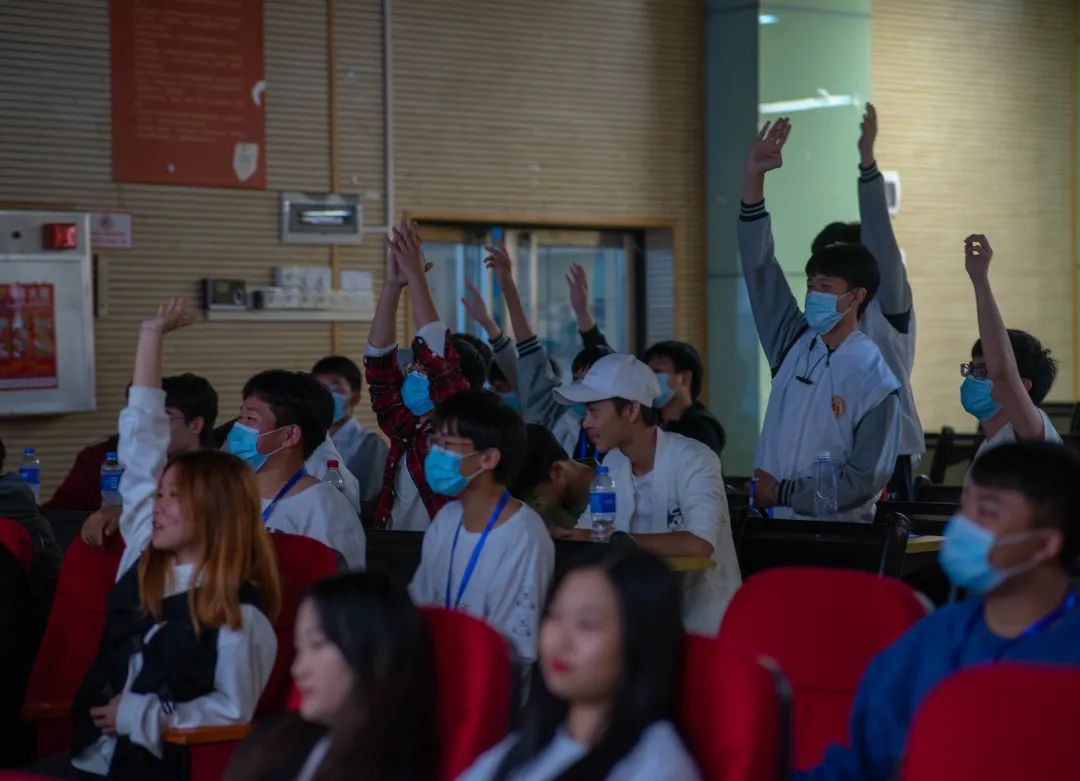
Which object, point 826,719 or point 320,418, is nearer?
point 826,719

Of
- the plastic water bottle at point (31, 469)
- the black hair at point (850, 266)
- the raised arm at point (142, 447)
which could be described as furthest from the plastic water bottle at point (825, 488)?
the plastic water bottle at point (31, 469)

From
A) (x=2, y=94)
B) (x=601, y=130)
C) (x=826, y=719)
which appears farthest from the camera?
(x=601, y=130)

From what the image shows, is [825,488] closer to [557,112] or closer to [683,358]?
[683,358]

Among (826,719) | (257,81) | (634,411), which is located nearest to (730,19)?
(257,81)

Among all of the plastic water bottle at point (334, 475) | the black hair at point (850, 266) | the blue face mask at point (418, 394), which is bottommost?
the plastic water bottle at point (334, 475)

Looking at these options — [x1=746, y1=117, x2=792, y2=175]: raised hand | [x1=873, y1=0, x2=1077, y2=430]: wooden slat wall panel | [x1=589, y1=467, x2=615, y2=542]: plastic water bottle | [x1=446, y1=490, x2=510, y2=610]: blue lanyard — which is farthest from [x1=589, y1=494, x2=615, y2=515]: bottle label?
[x1=873, y1=0, x2=1077, y2=430]: wooden slat wall panel

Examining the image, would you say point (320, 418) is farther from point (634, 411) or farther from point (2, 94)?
point (2, 94)

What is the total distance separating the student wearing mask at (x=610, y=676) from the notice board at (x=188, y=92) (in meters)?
6.30

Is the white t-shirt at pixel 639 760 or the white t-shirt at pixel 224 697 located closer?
the white t-shirt at pixel 639 760

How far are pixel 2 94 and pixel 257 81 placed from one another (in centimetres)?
143

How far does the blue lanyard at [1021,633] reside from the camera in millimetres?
2592

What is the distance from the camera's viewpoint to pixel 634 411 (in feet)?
14.7

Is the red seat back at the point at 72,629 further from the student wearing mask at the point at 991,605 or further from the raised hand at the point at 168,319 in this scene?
the student wearing mask at the point at 991,605

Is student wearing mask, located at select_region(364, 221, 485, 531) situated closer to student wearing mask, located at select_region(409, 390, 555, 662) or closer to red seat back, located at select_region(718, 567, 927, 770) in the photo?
student wearing mask, located at select_region(409, 390, 555, 662)
